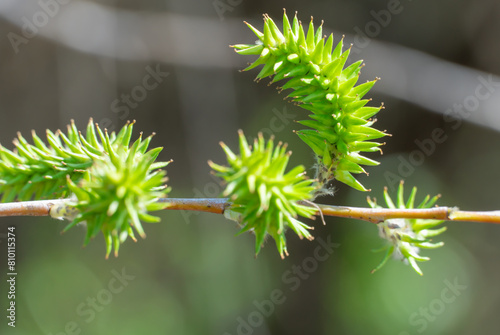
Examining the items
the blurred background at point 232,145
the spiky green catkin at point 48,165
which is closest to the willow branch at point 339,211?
the spiky green catkin at point 48,165

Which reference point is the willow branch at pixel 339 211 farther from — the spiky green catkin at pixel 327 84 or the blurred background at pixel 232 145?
the blurred background at pixel 232 145

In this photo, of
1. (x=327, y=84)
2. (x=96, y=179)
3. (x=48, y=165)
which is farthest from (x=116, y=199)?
(x=327, y=84)

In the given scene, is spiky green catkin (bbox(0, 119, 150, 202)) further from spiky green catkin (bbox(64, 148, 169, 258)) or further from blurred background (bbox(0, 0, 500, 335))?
blurred background (bbox(0, 0, 500, 335))

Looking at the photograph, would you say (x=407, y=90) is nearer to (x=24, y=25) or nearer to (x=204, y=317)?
(x=204, y=317)

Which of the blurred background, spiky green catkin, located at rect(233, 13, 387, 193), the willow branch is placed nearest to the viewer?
the willow branch

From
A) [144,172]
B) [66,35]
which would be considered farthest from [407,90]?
[144,172]

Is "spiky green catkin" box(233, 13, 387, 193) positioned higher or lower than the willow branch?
higher

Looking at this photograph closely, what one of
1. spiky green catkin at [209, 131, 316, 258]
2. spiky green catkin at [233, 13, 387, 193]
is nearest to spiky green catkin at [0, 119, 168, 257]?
spiky green catkin at [209, 131, 316, 258]

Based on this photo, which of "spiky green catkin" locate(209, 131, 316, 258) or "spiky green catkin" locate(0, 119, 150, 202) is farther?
"spiky green catkin" locate(0, 119, 150, 202)
